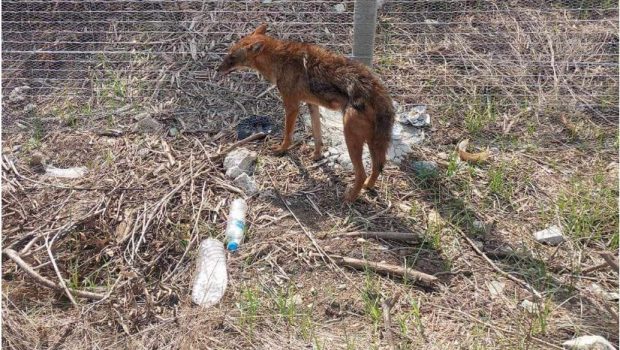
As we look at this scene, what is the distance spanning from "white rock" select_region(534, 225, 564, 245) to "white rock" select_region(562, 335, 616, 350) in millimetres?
927

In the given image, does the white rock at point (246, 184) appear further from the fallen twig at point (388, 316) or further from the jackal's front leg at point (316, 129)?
the fallen twig at point (388, 316)

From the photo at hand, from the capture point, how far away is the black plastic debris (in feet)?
17.6

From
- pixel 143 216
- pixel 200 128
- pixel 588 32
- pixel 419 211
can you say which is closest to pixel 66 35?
pixel 200 128

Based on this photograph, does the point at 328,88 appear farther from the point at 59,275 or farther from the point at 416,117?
the point at 59,275

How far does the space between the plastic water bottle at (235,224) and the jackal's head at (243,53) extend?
1.29 metres

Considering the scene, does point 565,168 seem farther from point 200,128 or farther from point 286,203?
point 200,128

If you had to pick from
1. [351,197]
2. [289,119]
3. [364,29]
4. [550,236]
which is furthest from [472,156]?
[289,119]

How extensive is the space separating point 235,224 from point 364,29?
6.68 feet

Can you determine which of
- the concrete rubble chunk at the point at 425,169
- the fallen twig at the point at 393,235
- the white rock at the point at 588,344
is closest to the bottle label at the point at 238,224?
the fallen twig at the point at 393,235

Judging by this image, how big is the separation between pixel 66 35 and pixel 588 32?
548 centimetres

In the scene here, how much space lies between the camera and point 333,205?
4605 mm

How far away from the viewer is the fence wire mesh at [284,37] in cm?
569

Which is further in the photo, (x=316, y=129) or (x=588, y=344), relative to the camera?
(x=316, y=129)

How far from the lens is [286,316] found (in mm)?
3594
